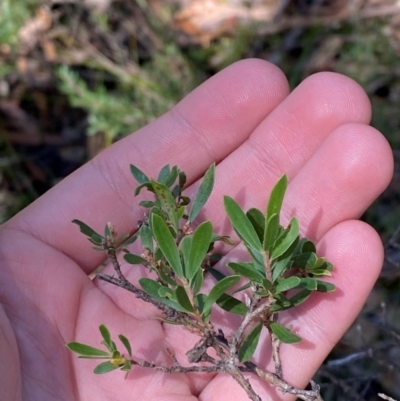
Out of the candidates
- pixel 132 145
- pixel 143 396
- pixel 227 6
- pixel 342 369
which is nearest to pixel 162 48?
pixel 227 6

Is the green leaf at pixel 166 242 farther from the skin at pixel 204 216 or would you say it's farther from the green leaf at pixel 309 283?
the skin at pixel 204 216

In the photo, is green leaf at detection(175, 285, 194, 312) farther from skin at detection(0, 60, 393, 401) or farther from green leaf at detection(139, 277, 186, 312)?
skin at detection(0, 60, 393, 401)

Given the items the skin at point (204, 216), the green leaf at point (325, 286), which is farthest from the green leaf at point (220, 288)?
the skin at point (204, 216)

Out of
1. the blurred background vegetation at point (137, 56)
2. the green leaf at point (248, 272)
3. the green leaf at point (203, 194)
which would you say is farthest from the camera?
the blurred background vegetation at point (137, 56)

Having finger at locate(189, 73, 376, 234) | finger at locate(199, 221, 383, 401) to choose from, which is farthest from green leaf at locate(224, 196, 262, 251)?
finger at locate(189, 73, 376, 234)

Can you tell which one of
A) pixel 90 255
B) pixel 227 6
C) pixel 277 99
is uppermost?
pixel 227 6

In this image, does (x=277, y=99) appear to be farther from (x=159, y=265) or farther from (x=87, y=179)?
(x=159, y=265)
